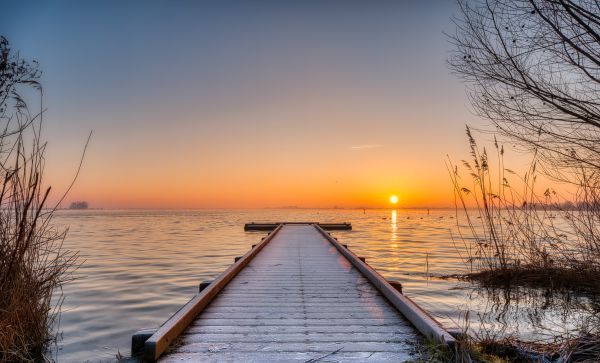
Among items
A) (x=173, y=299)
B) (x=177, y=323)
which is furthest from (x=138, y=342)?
(x=173, y=299)

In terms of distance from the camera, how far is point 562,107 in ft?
11.4

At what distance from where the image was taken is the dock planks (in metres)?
3.38

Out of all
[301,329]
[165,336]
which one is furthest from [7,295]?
[301,329]

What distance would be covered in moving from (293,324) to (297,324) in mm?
40

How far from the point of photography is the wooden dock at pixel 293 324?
338 centimetres

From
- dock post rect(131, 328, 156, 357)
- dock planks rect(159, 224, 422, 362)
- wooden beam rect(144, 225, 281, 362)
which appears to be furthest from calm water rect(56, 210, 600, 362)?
dock post rect(131, 328, 156, 357)

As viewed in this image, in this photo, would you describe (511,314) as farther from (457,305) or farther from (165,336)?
(165,336)

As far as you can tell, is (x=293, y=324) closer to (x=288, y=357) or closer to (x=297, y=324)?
(x=297, y=324)

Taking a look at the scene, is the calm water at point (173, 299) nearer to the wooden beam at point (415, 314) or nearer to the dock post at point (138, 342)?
the wooden beam at point (415, 314)

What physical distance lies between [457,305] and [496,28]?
17.4 feet

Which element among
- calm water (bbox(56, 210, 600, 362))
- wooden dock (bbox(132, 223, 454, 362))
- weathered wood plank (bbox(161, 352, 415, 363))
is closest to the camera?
weathered wood plank (bbox(161, 352, 415, 363))

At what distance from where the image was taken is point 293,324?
13.6 ft

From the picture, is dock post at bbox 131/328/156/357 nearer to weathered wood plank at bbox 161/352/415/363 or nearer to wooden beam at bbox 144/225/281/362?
wooden beam at bbox 144/225/281/362

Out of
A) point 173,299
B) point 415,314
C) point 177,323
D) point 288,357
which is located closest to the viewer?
point 288,357
